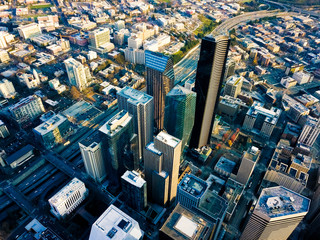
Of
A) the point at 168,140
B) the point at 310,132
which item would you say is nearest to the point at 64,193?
the point at 168,140

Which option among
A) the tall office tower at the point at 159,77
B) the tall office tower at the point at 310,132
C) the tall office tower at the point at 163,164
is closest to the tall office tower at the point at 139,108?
the tall office tower at the point at 159,77

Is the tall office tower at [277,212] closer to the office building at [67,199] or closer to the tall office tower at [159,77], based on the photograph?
the tall office tower at [159,77]

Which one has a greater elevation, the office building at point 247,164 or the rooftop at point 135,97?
the rooftop at point 135,97

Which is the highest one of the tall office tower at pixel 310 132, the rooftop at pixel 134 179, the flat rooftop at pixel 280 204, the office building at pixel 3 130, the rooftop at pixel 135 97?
the rooftop at pixel 135 97

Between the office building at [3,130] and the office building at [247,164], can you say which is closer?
the office building at [247,164]

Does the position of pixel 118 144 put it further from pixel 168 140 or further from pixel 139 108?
pixel 168 140

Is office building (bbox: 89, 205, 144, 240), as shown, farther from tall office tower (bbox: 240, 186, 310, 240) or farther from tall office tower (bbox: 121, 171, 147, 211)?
tall office tower (bbox: 240, 186, 310, 240)

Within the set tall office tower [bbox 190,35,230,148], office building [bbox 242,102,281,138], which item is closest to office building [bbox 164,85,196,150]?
tall office tower [bbox 190,35,230,148]
